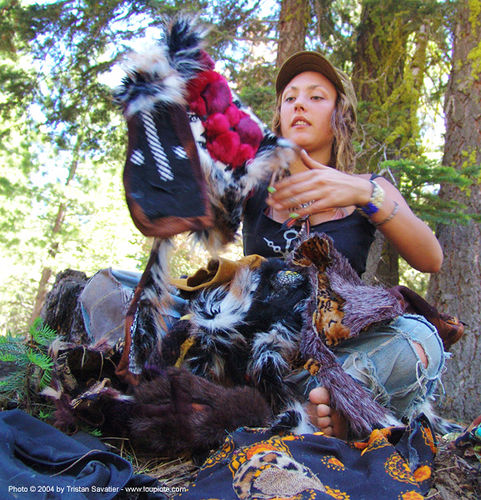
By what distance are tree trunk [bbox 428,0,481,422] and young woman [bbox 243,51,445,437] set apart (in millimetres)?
1592

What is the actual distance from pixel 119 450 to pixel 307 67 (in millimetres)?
2022

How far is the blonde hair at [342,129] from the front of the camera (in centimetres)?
223

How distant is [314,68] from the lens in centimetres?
227

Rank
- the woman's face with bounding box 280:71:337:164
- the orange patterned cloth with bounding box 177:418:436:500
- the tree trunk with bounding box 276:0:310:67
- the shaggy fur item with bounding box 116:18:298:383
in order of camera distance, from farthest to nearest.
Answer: the tree trunk with bounding box 276:0:310:67 < the woman's face with bounding box 280:71:337:164 < the shaggy fur item with bounding box 116:18:298:383 < the orange patterned cloth with bounding box 177:418:436:500

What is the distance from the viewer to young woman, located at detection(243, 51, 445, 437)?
1493mm

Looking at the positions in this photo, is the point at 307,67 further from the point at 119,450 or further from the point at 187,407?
the point at 119,450

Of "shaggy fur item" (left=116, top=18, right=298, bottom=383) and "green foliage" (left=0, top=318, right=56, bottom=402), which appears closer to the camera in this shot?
"shaggy fur item" (left=116, top=18, right=298, bottom=383)

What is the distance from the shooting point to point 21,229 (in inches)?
458

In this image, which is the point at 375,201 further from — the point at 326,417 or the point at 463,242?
the point at 463,242

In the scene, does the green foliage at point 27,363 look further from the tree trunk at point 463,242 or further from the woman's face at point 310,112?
the tree trunk at point 463,242

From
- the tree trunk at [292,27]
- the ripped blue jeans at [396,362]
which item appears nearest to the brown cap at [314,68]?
the ripped blue jeans at [396,362]

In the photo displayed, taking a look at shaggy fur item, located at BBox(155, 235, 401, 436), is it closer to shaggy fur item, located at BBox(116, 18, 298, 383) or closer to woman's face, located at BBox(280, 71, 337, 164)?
shaggy fur item, located at BBox(116, 18, 298, 383)

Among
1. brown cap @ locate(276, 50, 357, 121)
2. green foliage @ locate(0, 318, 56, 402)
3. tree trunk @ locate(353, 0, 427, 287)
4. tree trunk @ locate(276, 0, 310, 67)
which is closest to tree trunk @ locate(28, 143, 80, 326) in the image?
tree trunk @ locate(276, 0, 310, 67)

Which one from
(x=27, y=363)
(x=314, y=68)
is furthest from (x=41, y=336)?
(x=314, y=68)
